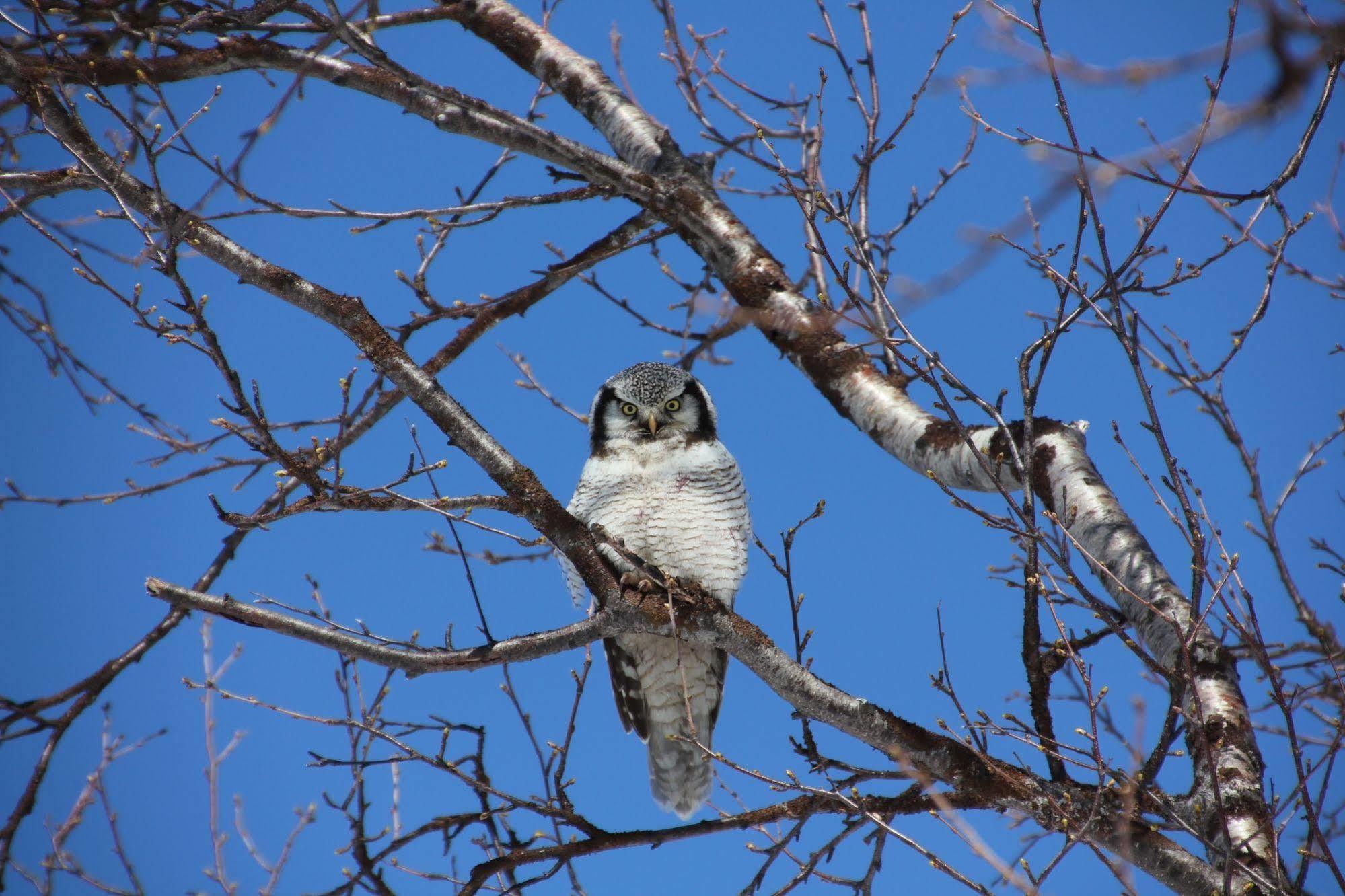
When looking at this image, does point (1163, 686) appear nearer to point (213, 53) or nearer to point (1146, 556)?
point (1146, 556)

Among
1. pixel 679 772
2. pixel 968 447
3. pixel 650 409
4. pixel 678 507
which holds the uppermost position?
pixel 650 409

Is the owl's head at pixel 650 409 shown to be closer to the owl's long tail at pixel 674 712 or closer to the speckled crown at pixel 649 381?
the speckled crown at pixel 649 381

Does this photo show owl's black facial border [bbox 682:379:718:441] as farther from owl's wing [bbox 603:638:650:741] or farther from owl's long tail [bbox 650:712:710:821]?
owl's long tail [bbox 650:712:710:821]

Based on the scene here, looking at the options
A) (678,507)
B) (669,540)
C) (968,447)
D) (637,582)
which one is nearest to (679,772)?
(669,540)

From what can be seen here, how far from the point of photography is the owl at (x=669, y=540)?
154 inches

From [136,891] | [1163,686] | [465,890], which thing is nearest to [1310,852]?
[1163,686]

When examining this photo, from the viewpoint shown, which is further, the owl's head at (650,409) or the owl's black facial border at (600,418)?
the owl's black facial border at (600,418)

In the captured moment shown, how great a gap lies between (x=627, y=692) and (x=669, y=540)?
68 cm

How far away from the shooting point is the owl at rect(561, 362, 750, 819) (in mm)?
3902

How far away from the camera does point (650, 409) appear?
4.30 meters

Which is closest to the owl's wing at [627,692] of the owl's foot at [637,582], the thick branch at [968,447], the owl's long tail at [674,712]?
the owl's long tail at [674,712]

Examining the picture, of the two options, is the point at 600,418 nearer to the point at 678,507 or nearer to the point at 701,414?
the point at 701,414

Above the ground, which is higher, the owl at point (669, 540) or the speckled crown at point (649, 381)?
the speckled crown at point (649, 381)

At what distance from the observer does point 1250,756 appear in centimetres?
256
